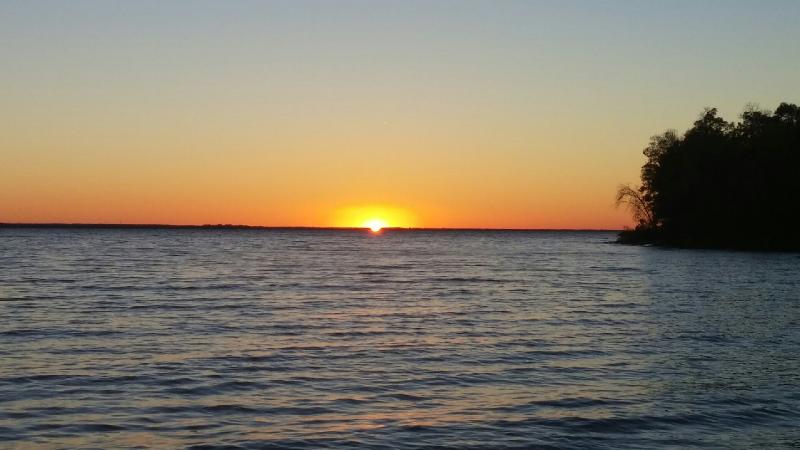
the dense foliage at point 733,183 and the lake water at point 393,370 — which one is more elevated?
the dense foliage at point 733,183

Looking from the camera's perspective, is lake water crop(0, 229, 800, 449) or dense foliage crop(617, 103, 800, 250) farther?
dense foliage crop(617, 103, 800, 250)

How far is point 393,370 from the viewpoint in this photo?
19156 mm

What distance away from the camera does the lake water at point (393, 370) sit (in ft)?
45.1

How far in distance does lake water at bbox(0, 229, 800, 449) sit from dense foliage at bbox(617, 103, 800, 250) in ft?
232

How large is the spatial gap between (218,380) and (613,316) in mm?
17841

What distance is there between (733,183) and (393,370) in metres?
95.6

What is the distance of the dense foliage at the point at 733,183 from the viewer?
335ft

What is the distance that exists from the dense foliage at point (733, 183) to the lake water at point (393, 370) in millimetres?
70767

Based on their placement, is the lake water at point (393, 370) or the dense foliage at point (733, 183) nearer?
the lake water at point (393, 370)

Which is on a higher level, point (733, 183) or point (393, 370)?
point (733, 183)

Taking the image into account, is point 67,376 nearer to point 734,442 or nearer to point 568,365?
point 568,365

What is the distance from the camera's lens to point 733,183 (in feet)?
344

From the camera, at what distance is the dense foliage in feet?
335

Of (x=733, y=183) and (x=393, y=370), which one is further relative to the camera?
(x=733, y=183)
